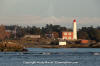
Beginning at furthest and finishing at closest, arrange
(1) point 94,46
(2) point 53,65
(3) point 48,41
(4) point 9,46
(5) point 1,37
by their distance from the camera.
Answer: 1. (5) point 1,37
2. (3) point 48,41
3. (1) point 94,46
4. (4) point 9,46
5. (2) point 53,65

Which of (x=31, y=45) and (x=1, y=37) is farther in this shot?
(x=1, y=37)

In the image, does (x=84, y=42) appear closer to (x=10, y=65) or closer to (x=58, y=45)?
(x=58, y=45)

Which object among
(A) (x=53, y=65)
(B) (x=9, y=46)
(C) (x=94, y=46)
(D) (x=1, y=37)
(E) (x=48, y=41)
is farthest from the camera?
(D) (x=1, y=37)

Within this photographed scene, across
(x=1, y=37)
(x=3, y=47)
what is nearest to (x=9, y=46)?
(x=3, y=47)

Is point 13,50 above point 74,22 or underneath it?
underneath

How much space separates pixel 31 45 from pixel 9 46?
178ft

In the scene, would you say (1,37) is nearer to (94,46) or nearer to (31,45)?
(31,45)

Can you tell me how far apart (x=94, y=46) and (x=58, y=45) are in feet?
52.8

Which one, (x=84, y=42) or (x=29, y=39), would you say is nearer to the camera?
(x=84, y=42)

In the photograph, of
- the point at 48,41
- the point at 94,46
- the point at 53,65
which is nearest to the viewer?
the point at 53,65

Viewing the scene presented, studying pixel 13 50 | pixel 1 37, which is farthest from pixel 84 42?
pixel 13 50

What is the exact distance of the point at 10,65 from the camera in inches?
2485

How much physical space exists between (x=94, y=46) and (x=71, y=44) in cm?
1237

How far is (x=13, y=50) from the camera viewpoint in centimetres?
12181
